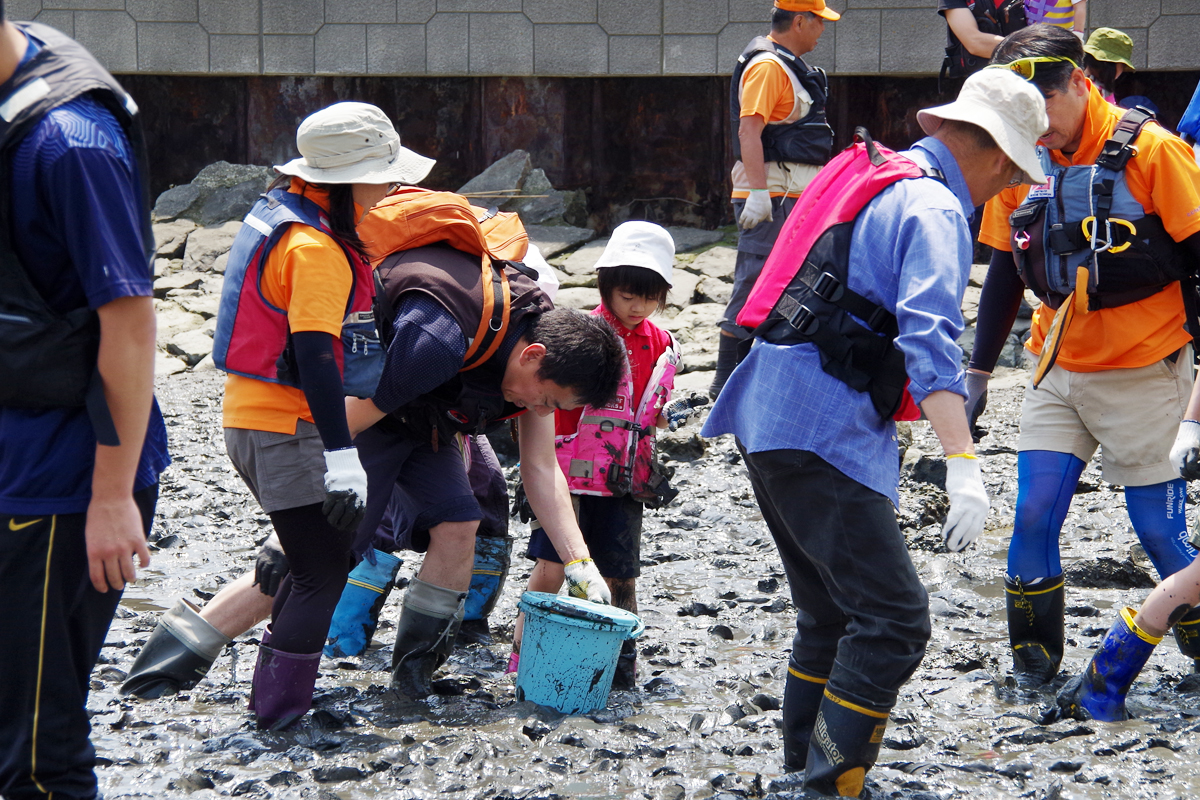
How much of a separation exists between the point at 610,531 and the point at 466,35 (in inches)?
292

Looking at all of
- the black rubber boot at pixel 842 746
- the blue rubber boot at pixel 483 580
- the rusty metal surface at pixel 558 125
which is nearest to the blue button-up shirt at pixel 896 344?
the black rubber boot at pixel 842 746

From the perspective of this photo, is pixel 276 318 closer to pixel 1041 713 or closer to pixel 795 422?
pixel 795 422

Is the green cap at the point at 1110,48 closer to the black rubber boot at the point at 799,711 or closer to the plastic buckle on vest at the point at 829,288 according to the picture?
the plastic buckle on vest at the point at 829,288

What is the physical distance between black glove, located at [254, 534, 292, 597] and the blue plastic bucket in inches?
27.6

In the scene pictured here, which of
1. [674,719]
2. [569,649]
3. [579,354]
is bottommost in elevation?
[674,719]

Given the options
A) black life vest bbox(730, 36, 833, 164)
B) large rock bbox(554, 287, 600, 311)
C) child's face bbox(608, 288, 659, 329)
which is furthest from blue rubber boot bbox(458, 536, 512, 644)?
large rock bbox(554, 287, 600, 311)

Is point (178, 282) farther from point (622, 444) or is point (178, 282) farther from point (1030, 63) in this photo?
point (1030, 63)

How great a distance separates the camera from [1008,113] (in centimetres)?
281

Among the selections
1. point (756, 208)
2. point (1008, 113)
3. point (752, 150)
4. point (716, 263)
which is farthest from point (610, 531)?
point (716, 263)

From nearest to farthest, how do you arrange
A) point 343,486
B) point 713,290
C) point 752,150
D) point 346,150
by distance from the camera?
point 343,486, point 346,150, point 752,150, point 713,290

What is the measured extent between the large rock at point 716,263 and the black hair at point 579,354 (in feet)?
20.1

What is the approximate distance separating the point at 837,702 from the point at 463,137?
361 inches

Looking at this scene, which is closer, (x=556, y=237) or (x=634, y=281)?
(x=634, y=281)

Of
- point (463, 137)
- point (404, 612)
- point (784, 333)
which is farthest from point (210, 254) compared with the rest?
point (784, 333)
